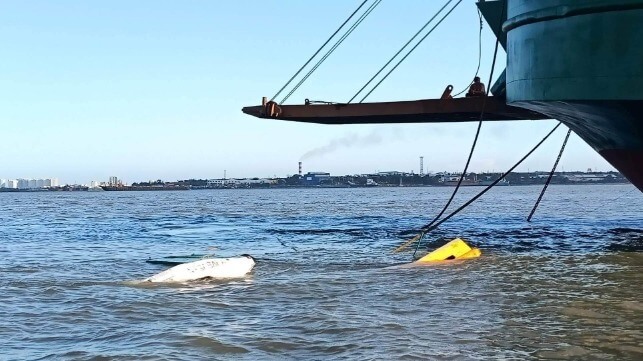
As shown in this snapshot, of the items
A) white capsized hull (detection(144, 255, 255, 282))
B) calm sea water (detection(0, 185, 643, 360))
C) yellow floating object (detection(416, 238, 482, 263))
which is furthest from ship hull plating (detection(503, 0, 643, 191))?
white capsized hull (detection(144, 255, 255, 282))

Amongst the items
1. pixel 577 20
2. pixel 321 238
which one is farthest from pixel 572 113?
pixel 321 238

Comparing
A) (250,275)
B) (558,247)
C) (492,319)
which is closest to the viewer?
(492,319)

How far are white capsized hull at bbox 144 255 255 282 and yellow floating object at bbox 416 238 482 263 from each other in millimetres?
4216

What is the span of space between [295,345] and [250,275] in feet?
22.0

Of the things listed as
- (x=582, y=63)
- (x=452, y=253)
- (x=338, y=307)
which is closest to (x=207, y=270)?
(x=338, y=307)

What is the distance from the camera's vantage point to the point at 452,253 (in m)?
17.4

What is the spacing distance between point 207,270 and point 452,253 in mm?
5960

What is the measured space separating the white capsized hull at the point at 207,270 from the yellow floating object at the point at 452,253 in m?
4.22

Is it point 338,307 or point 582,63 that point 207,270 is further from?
point 582,63

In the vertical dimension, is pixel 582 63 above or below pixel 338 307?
above

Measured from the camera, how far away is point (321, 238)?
2511 cm

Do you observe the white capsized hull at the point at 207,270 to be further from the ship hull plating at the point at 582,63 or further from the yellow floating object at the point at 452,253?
the ship hull plating at the point at 582,63

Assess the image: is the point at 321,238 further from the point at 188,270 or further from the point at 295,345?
the point at 295,345

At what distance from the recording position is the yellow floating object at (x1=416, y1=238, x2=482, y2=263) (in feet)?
56.2
